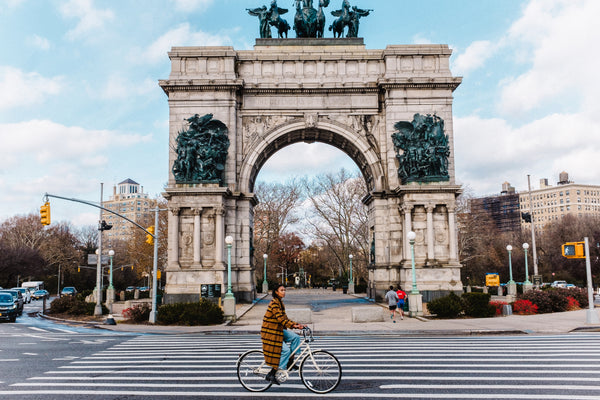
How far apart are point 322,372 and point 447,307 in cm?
1530

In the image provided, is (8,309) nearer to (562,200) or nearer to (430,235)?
(430,235)

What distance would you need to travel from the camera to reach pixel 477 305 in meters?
22.4

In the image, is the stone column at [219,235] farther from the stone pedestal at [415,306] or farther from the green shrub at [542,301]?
the green shrub at [542,301]

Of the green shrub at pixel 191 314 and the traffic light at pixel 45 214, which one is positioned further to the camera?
the green shrub at pixel 191 314

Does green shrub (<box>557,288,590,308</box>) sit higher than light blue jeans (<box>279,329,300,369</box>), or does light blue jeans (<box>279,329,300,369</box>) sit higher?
light blue jeans (<box>279,329,300,369</box>)

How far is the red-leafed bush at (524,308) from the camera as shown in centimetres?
2385

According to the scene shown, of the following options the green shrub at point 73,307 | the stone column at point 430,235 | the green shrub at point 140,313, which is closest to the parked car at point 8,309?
the green shrub at point 73,307

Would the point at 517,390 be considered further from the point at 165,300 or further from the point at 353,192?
the point at 353,192

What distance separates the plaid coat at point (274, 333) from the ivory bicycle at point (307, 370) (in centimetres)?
19

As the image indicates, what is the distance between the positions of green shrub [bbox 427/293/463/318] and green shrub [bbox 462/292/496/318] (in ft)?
1.22

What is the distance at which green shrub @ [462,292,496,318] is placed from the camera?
22297 millimetres

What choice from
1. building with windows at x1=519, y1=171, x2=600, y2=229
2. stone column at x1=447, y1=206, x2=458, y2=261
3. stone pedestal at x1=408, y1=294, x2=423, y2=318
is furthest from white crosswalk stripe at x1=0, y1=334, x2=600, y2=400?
building with windows at x1=519, y1=171, x2=600, y2=229

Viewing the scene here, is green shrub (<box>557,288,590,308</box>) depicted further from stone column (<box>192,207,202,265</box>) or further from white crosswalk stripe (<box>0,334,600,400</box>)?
stone column (<box>192,207,202,265</box>)

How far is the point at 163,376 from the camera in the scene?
9586mm
